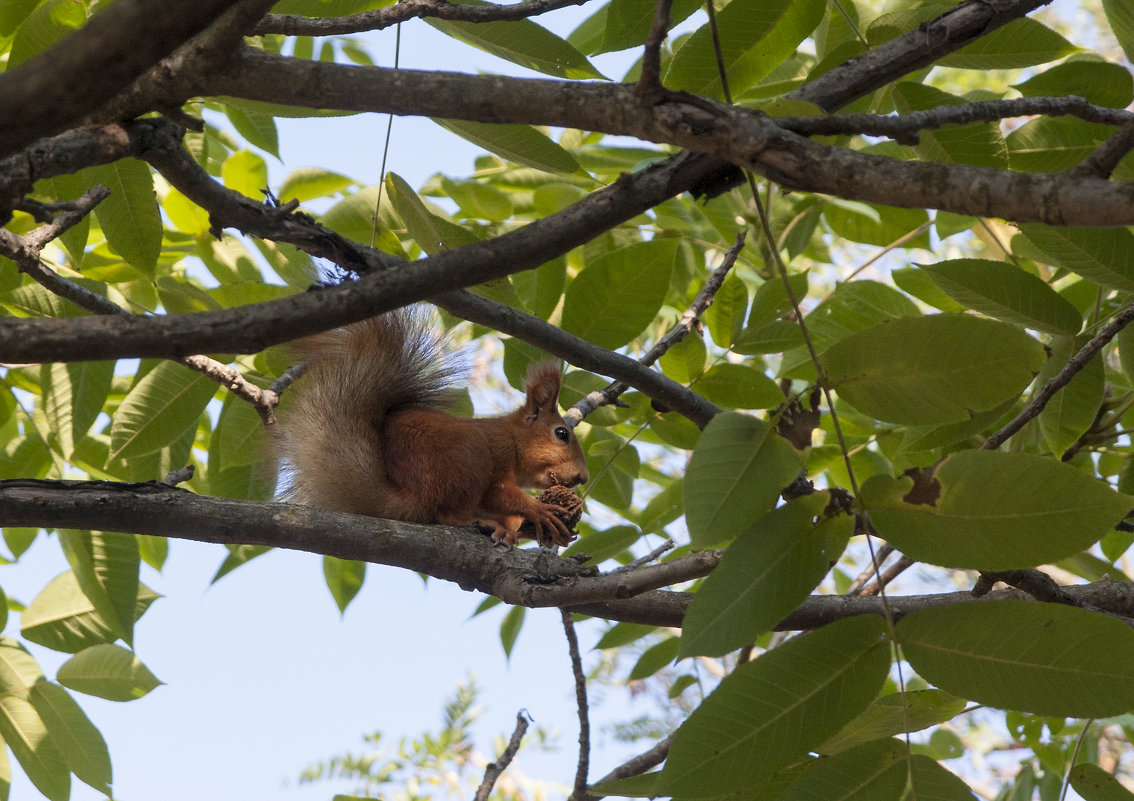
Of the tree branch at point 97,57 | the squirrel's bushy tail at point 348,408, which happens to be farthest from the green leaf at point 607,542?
the tree branch at point 97,57

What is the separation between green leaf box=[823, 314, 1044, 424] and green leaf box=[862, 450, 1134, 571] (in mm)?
91

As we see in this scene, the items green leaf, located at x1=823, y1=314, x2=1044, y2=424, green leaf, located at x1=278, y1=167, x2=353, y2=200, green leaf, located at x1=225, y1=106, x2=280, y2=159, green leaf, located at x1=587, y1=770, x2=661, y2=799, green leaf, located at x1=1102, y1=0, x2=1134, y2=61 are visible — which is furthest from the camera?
green leaf, located at x1=278, y1=167, x2=353, y2=200

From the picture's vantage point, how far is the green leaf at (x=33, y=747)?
2.62 metres

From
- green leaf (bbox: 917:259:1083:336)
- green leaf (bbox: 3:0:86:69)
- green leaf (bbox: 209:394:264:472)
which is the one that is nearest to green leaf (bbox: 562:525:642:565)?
A: green leaf (bbox: 209:394:264:472)

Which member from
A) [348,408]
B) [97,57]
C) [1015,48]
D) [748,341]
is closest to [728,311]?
[748,341]

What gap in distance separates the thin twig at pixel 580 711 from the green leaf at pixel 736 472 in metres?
1.36

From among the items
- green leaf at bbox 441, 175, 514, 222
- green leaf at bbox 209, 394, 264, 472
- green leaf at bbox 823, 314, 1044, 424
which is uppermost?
green leaf at bbox 441, 175, 514, 222

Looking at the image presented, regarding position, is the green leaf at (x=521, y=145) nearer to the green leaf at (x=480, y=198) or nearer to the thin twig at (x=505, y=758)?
the green leaf at (x=480, y=198)

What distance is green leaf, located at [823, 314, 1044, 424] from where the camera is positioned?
53.7 inches

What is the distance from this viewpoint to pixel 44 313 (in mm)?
2525

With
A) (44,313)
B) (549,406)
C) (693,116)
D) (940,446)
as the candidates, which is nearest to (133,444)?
(44,313)

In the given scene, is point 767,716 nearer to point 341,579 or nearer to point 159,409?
point 159,409

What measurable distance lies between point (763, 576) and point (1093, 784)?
1.08 metres

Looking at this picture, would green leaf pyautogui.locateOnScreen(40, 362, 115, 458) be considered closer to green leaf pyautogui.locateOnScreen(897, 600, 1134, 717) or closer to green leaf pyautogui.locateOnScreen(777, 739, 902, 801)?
green leaf pyautogui.locateOnScreen(777, 739, 902, 801)
